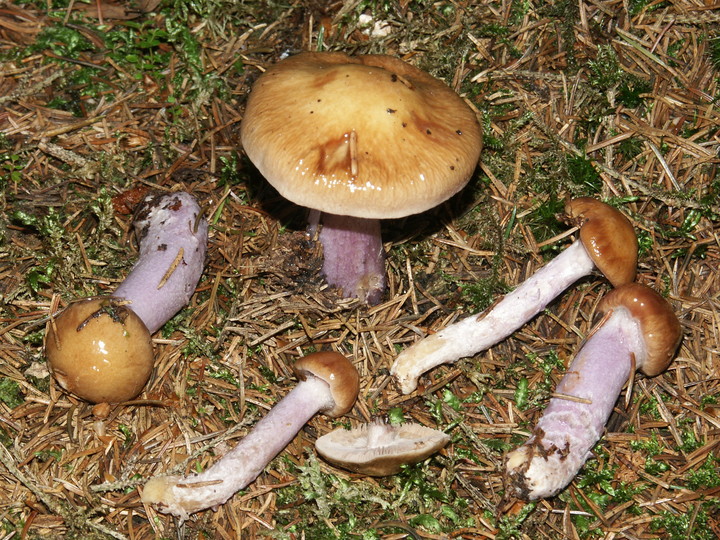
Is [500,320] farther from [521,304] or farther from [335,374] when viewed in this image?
[335,374]

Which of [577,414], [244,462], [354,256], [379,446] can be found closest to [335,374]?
[379,446]

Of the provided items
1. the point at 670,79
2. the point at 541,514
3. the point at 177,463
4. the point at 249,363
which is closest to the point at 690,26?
the point at 670,79

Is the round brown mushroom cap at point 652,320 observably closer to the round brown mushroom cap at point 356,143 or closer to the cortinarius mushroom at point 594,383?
the cortinarius mushroom at point 594,383

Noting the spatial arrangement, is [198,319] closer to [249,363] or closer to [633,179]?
[249,363]

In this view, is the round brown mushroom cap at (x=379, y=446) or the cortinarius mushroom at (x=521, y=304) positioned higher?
the cortinarius mushroom at (x=521, y=304)

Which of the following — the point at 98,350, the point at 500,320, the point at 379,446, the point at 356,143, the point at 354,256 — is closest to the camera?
the point at 356,143

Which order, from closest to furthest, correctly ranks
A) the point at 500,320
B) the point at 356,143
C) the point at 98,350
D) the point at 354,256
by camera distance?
1. the point at 356,143
2. the point at 98,350
3. the point at 500,320
4. the point at 354,256

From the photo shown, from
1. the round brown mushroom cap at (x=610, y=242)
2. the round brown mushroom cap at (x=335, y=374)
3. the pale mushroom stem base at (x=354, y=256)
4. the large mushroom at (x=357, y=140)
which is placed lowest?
the round brown mushroom cap at (x=335, y=374)

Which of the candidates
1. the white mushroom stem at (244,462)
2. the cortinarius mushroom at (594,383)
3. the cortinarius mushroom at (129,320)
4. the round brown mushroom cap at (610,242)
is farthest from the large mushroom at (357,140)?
the cortinarius mushroom at (594,383)
